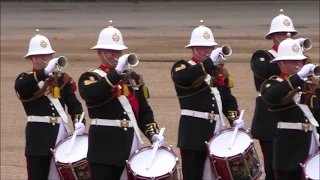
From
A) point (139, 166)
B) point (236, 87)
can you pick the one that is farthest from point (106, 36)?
point (236, 87)

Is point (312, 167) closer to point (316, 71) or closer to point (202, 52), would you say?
point (316, 71)

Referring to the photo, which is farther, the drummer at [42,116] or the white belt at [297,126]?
the drummer at [42,116]

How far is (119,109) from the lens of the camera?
789 centimetres

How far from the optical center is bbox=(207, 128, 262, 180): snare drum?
833cm

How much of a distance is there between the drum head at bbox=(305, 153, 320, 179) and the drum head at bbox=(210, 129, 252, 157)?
1073 mm

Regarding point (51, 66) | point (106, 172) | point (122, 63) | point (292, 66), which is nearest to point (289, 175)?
point (292, 66)

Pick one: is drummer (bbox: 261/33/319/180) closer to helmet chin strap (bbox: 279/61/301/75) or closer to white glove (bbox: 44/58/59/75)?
helmet chin strap (bbox: 279/61/301/75)

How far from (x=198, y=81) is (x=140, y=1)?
94.2 ft

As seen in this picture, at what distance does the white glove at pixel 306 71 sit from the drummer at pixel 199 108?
5.18 ft

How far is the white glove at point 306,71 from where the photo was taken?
709 centimetres

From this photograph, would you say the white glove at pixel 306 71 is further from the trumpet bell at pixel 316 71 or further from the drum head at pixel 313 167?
the drum head at pixel 313 167

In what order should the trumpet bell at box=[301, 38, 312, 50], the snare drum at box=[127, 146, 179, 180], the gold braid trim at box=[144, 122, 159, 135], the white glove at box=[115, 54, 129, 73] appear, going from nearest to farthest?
the white glove at box=[115, 54, 129, 73] < the snare drum at box=[127, 146, 179, 180] < the gold braid trim at box=[144, 122, 159, 135] < the trumpet bell at box=[301, 38, 312, 50]

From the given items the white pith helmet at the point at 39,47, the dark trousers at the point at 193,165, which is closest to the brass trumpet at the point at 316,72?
the dark trousers at the point at 193,165

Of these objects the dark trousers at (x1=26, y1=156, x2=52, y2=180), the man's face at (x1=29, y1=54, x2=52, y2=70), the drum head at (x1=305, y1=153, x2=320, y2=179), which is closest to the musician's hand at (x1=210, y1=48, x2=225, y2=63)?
the drum head at (x1=305, y1=153, x2=320, y2=179)
